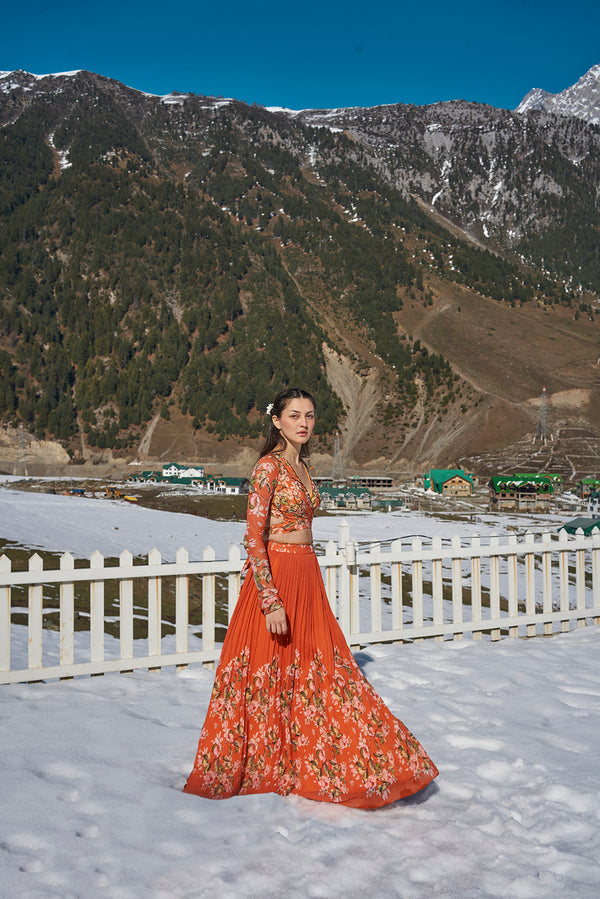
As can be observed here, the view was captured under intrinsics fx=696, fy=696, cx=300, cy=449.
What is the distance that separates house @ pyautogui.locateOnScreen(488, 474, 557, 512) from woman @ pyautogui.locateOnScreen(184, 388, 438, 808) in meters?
48.4

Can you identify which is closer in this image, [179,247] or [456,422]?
[456,422]

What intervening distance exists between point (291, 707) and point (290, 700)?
4cm

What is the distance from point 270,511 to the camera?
3.92 meters

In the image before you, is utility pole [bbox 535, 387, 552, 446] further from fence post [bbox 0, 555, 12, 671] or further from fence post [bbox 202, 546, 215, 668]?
fence post [bbox 0, 555, 12, 671]

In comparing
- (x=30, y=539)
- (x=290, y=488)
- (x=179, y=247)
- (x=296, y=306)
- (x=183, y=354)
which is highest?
(x=179, y=247)

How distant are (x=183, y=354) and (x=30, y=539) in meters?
94.5

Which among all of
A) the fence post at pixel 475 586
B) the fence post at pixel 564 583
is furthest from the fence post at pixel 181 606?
the fence post at pixel 564 583

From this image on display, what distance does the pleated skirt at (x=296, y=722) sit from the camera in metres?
3.61

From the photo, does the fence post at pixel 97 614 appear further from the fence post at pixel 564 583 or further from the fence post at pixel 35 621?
the fence post at pixel 564 583

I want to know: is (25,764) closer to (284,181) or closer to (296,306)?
(296,306)

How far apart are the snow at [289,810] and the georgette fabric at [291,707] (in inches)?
5.7

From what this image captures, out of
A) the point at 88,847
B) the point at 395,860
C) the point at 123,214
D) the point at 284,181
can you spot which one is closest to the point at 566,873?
the point at 395,860

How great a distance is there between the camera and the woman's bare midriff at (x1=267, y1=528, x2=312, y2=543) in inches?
155

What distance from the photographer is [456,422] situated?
89.3m
